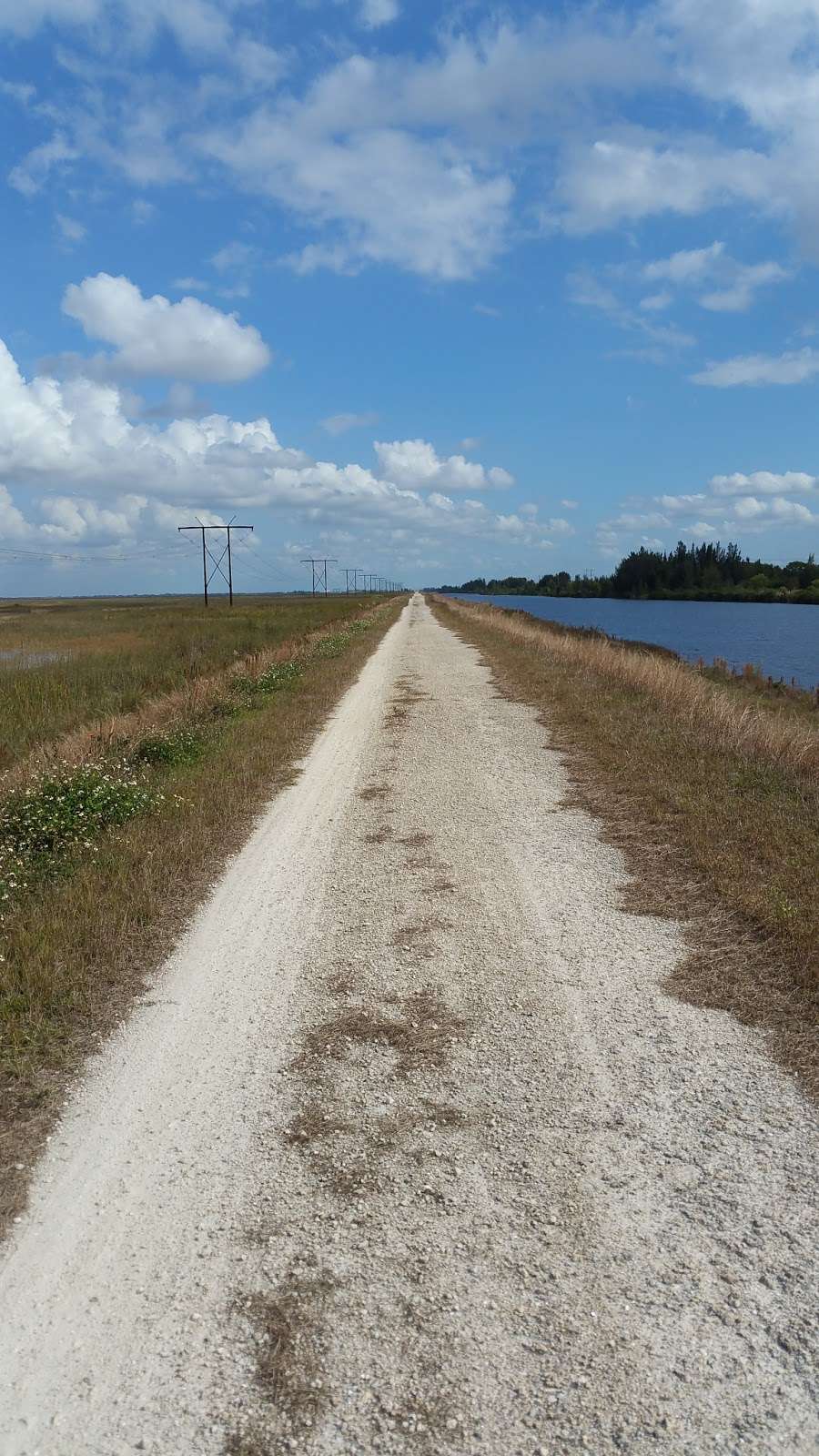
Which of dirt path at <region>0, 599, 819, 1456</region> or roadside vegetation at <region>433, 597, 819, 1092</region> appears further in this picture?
roadside vegetation at <region>433, 597, 819, 1092</region>

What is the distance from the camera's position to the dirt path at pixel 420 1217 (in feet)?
7.22

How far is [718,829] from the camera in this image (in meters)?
6.71

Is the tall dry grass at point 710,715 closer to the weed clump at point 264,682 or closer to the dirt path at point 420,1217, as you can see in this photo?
the dirt path at point 420,1217

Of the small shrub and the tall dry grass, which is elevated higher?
the tall dry grass

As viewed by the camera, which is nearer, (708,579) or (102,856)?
(102,856)

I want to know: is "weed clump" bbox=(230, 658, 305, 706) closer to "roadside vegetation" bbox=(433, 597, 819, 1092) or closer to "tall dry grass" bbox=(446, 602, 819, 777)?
"roadside vegetation" bbox=(433, 597, 819, 1092)

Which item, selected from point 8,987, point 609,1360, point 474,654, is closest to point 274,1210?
point 609,1360

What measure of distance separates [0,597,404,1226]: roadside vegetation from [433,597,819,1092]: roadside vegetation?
3138mm

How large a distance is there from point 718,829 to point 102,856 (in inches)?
192

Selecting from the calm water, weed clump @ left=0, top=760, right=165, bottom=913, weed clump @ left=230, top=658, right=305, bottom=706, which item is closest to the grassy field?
weed clump @ left=230, top=658, right=305, bottom=706

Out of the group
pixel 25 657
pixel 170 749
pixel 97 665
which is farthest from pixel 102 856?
pixel 25 657

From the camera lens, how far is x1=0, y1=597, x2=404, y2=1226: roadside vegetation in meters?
3.95

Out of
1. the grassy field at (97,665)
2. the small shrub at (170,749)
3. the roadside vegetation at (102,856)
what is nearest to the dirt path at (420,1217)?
the roadside vegetation at (102,856)

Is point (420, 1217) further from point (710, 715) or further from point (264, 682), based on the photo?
point (264, 682)
